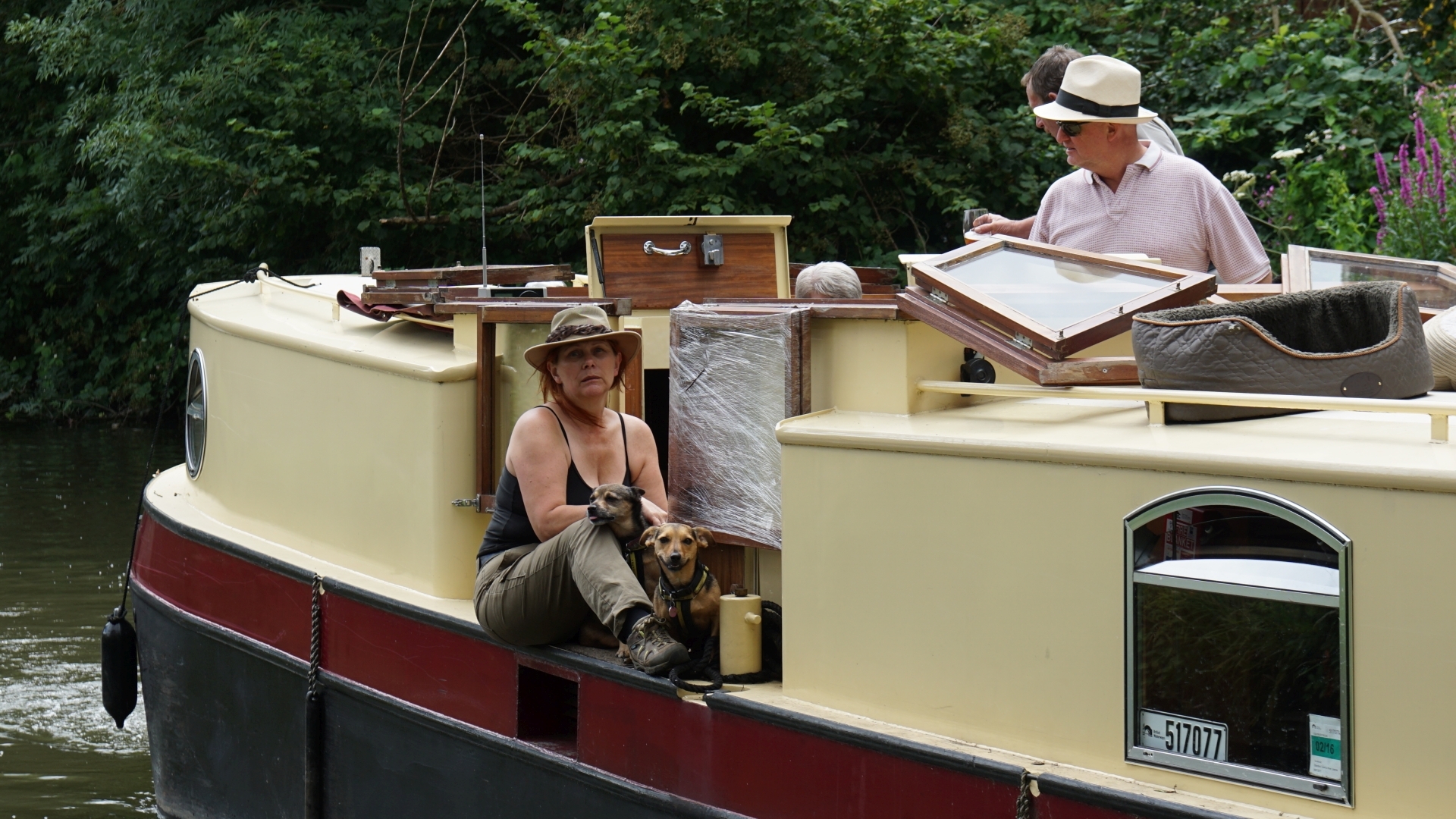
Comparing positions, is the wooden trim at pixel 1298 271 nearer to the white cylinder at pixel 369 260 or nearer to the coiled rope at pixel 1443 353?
the coiled rope at pixel 1443 353

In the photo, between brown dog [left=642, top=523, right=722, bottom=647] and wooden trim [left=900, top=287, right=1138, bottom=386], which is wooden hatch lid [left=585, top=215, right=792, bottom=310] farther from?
wooden trim [left=900, top=287, right=1138, bottom=386]

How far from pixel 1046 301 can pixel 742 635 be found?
102 centimetres

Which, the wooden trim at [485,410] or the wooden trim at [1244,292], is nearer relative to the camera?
the wooden trim at [1244,292]

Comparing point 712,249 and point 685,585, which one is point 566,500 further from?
point 712,249

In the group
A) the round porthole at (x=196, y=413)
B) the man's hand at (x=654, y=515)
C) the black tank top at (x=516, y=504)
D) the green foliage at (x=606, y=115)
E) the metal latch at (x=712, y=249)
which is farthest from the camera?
the green foliage at (x=606, y=115)

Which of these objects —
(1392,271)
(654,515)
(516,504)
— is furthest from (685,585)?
(1392,271)

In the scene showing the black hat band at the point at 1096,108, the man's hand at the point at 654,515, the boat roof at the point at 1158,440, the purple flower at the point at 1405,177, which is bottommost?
the man's hand at the point at 654,515

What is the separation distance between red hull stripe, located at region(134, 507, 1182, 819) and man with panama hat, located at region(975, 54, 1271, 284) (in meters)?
1.68

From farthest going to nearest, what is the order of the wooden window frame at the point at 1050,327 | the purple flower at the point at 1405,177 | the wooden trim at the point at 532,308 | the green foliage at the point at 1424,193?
the purple flower at the point at 1405,177, the green foliage at the point at 1424,193, the wooden trim at the point at 532,308, the wooden window frame at the point at 1050,327

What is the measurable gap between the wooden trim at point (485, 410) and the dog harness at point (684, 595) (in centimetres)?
78

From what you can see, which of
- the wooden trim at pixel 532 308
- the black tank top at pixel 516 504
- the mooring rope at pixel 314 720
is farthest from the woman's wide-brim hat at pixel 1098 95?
the mooring rope at pixel 314 720

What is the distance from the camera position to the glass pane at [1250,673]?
260 centimetres

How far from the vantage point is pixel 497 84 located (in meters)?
14.7

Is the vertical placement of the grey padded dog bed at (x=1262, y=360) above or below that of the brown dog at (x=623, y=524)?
above
